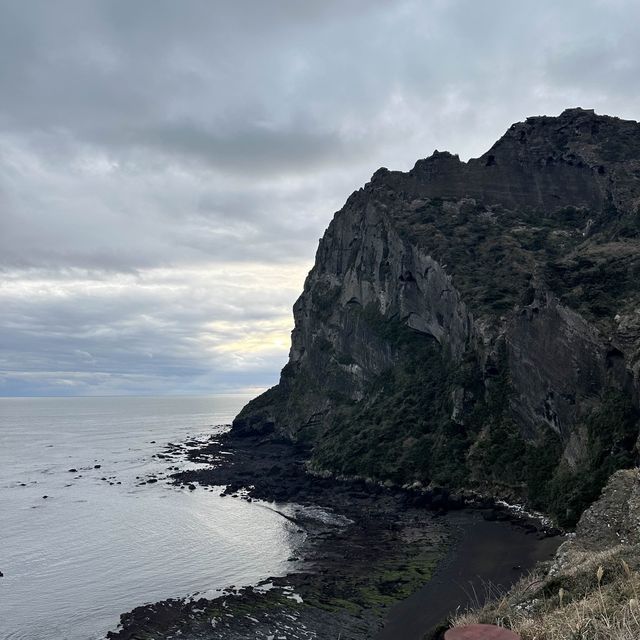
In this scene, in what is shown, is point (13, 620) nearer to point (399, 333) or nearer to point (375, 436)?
point (375, 436)

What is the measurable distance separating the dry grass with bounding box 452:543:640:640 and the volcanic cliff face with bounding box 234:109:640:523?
2830 centimetres

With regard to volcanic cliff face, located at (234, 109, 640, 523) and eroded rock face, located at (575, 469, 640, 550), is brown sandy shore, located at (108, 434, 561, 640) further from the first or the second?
eroded rock face, located at (575, 469, 640, 550)

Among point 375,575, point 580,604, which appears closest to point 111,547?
point 375,575

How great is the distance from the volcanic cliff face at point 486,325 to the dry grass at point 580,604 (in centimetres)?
2830

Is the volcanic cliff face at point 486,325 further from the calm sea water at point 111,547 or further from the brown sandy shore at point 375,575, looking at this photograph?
the calm sea water at point 111,547

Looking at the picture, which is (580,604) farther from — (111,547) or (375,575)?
(111,547)

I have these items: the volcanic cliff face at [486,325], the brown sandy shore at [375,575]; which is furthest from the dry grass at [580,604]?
the volcanic cliff face at [486,325]

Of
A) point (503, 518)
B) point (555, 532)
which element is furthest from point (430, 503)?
point (555, 532)

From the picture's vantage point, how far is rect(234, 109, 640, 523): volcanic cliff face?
4831cm

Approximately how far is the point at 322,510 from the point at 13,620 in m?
31.3

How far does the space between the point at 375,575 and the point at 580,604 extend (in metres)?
26.5

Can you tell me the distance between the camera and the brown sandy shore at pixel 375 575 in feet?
94.2

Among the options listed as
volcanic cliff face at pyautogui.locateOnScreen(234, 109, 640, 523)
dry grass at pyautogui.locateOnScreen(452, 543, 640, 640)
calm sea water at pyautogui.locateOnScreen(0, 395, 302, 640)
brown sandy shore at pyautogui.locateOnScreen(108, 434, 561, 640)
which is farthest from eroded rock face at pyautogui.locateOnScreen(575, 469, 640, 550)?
calm sea water at pyautogui.locateOnScreen(0, 395, 302, 640)

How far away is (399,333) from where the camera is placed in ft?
302
